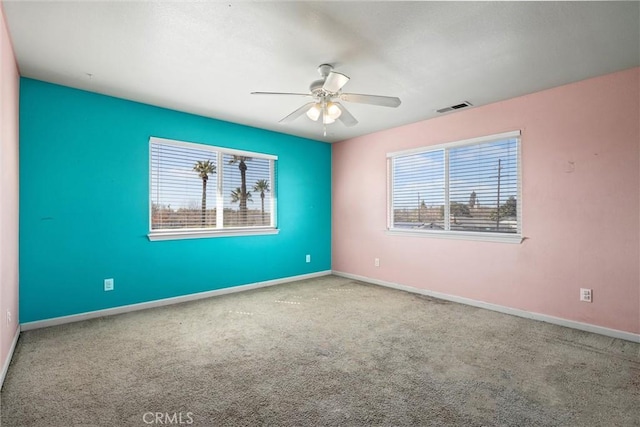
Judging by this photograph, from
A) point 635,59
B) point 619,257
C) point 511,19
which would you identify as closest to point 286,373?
point 511,19

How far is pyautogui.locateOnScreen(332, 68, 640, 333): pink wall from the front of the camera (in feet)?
9.45

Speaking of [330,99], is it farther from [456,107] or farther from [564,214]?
[564,214]

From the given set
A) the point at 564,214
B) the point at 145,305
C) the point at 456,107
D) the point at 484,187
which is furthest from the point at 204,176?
the point at 564,214

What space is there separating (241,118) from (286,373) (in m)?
3.28

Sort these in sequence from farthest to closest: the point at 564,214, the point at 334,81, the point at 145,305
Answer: the point at 145,305 < the point at 564,214 < the point at 334,81

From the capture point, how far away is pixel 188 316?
138 inches

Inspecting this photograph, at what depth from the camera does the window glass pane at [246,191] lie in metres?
4.55

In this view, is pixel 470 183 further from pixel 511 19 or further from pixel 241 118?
pixel 241 118

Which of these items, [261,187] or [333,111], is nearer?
[333,111]

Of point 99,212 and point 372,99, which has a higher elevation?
point 372,99

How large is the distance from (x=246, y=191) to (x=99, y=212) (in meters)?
1.85

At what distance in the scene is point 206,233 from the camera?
4.27 m

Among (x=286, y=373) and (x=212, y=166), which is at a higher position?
(x=212, y=166)

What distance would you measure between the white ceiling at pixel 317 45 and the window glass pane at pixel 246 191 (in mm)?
1266
